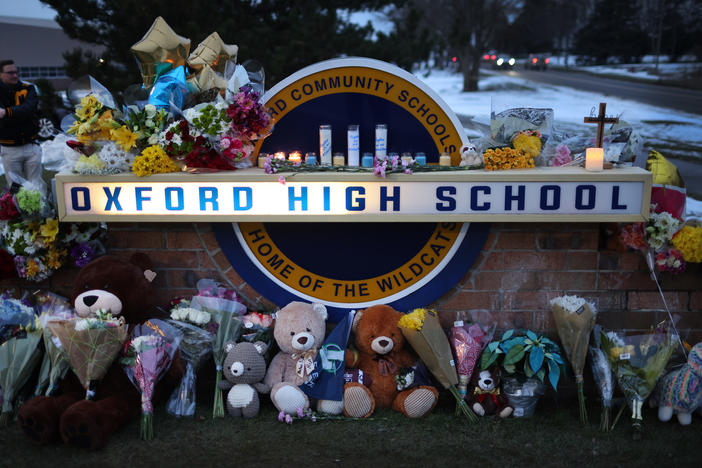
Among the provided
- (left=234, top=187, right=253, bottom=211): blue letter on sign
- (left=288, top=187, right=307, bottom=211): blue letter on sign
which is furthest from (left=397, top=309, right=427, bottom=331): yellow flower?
(left=234, top=187, right=253, bottom=211): blue letter on sign

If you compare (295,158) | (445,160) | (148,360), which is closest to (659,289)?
(445,160)

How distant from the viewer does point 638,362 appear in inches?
133

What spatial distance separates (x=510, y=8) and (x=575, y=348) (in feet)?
96.3

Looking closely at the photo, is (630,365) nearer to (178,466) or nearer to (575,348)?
(575,348)

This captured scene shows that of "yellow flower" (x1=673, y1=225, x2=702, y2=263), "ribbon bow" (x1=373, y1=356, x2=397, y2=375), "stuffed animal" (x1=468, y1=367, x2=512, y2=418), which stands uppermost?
"yellow flower" (x1=673, y1=225, x2=702, y2=263)

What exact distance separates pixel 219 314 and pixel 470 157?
1.62 m

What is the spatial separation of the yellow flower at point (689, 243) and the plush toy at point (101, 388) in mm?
2742

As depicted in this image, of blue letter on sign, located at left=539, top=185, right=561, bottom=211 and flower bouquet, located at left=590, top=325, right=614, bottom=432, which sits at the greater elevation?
blue letter on sign, located at left=539, top=185, right=561, bottom=211

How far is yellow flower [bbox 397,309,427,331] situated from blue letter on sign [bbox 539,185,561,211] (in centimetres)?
→ 84

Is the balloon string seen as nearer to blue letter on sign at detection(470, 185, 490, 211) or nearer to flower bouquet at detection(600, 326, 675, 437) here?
flower bouquet at detection(600, 326, 675, 437)

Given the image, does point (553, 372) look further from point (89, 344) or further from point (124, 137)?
point (124, 137)

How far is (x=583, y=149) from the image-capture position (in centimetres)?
399


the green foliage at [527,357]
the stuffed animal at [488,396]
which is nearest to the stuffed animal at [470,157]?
the green foliage at [527,357]

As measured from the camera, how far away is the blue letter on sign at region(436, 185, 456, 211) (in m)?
3.49
